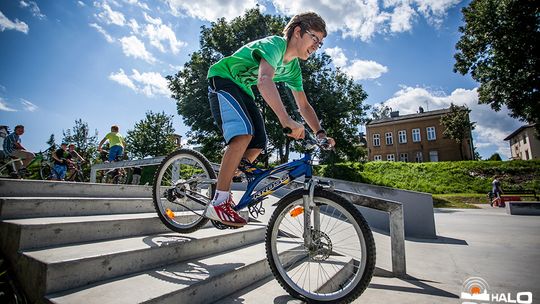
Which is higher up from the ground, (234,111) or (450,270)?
(234,111)

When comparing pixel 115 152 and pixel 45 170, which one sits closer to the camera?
pixel 115 152

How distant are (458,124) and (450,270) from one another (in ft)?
136

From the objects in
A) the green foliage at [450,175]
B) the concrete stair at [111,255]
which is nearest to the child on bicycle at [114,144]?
the concrete stair at [111,255]

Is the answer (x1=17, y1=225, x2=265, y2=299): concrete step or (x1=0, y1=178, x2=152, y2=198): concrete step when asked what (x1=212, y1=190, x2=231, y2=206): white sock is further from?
(x1=0, y1=178, x2=152, y2=198): concrete step

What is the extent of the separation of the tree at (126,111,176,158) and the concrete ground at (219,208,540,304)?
118ft

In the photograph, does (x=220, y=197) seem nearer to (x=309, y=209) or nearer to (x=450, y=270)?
(x=309, y=209)

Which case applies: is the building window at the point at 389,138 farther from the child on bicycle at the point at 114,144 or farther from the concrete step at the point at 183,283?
the concrete step at the point at 183,283

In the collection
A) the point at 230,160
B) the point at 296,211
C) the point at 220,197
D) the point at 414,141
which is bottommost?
the point at 296,211

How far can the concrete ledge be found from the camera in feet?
35.1

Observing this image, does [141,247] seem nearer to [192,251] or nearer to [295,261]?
[192,251]

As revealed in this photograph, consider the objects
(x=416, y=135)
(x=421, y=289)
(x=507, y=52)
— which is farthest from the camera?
(x=416, y=135)

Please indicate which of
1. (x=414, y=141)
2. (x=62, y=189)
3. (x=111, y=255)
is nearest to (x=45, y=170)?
(x=62, y=189)

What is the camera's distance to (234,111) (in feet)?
8.09

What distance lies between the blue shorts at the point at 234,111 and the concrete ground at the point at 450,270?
1400mm
